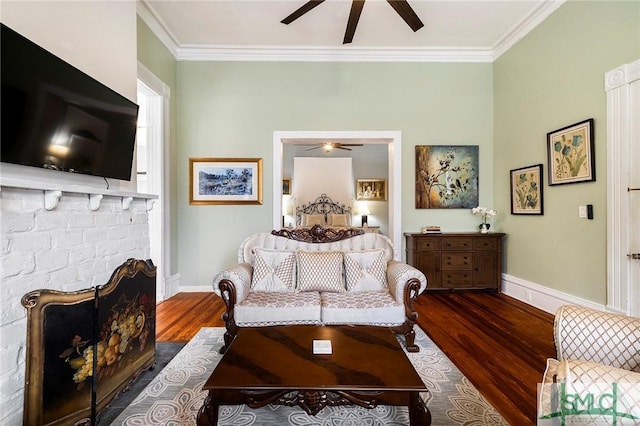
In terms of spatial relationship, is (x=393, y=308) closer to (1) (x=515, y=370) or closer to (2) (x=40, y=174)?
(1) (x=515, y=370)

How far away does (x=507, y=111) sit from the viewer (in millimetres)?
4020

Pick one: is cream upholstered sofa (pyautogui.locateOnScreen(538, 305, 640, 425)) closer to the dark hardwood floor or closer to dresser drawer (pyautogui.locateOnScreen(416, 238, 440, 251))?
the dark hardwood floor

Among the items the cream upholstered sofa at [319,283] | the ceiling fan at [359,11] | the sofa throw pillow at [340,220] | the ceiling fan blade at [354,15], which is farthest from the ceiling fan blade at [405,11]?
the sofa throw pillow at [340,220]

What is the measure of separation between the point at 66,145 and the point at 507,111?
480 centimetres

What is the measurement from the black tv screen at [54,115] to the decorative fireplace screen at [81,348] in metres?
0.70

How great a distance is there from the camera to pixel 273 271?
269cm

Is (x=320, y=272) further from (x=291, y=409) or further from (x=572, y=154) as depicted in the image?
(x=572, y=154)

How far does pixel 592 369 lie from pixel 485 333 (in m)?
2.11

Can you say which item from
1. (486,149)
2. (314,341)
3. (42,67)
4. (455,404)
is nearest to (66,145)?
(42,67)

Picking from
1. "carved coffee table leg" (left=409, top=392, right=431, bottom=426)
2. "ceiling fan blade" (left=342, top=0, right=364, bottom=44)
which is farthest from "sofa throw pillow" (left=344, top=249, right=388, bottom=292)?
"ceiling fan blade" (left=342, top=0, right=364, bottom=44)

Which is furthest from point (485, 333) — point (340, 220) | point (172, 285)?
point (340, 220)

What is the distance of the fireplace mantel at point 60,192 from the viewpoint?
1.22m

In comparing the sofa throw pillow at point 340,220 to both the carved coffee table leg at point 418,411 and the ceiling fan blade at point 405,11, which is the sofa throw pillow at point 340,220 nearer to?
the ceiling fan blade at point 405,11

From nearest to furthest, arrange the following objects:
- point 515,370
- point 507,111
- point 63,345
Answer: point 63,345 → point 515,370 → point 507,111
